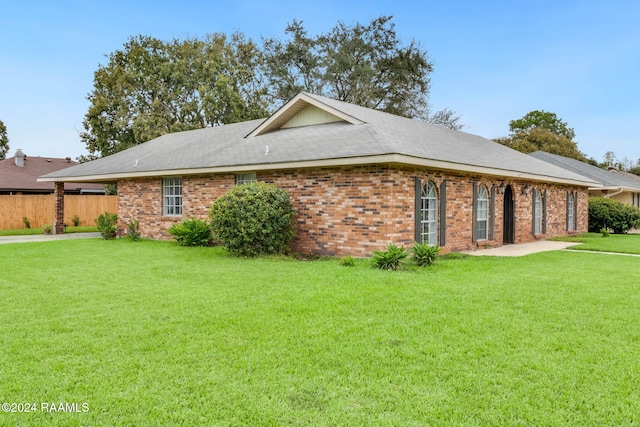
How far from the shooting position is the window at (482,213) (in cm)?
1387

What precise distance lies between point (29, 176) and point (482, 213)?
28359 millimetres

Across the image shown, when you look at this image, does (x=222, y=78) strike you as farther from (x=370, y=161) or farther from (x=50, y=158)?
(x=370, y=161)

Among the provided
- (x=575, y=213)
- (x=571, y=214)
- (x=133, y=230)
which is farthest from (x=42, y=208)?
(x=575, y=213)

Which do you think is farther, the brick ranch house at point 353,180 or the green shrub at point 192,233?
the green shrub at point 192,233

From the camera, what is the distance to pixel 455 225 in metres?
12.9

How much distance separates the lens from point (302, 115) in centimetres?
1562

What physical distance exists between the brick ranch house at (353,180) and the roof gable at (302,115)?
4 centimetres

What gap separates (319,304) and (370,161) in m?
4.82

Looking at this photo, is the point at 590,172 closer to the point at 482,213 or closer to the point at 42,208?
the point at 482,213

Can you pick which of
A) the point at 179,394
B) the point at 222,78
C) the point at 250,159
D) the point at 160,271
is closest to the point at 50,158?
the point at 222,78

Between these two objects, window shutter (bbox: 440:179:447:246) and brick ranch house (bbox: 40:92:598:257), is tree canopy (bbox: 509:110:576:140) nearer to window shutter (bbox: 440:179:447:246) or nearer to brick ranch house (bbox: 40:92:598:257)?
brick ranch house (bbox: 40:92:598:257)

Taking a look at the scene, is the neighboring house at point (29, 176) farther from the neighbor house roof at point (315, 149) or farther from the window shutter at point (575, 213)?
the window shutter at point (575, 213)

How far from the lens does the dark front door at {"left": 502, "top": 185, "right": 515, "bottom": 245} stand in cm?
1595

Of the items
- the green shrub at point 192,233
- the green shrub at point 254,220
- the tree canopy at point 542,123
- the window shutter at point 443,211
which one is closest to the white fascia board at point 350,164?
the window shutter at point 443,211
